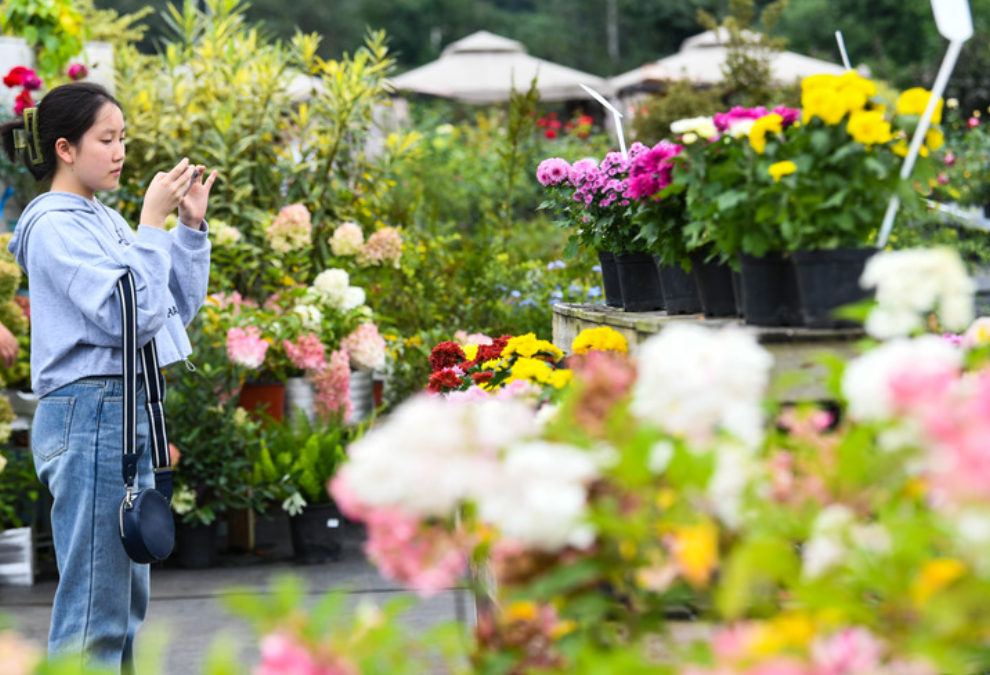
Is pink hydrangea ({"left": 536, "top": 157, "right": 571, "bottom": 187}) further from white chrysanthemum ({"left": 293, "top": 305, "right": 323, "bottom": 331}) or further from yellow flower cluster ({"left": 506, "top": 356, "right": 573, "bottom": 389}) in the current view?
white chrysanthemum ({"left": 293, "top": 305, "right": 323, "bottom": 331})

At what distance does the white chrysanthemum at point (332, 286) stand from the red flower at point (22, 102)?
1480 millimetres

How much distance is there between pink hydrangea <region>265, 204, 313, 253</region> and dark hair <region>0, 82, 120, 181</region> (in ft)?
9.87

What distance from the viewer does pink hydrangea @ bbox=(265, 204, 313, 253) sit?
5.79m

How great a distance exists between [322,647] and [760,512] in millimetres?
434

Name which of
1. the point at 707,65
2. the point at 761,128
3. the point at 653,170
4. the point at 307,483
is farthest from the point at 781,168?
the point at 707,65

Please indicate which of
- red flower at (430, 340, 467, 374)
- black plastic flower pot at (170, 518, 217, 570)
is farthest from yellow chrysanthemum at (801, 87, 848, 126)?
black plastic flower pot at (170, 518, 217, 570)

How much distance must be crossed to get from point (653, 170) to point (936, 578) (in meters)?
1.38

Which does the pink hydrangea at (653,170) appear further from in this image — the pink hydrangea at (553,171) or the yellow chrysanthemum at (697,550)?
the yellow chrysanthemum at (697,550)

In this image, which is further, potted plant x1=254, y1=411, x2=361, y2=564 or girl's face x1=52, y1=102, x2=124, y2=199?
potted plant x1=254, y1=411, x2=361, y2=564

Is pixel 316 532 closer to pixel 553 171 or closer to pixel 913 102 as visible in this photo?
pixel 553 171

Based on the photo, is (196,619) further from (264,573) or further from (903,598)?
(903,598)

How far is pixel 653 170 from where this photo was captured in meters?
2.34

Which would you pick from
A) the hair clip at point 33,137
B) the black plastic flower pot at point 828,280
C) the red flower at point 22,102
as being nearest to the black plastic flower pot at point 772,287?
the black plastic flower pot at point 828,280

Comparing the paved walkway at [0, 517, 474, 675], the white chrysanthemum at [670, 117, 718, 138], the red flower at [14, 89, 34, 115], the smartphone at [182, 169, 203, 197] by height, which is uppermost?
the red flower at [14, 89, 34, 115]
